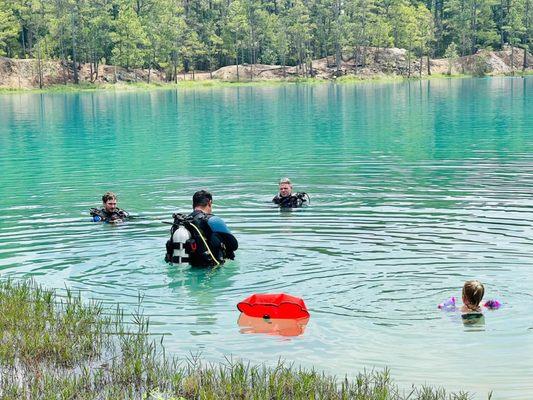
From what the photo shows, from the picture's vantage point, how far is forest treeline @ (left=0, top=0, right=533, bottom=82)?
403 feet

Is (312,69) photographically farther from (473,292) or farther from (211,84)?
(473,292)

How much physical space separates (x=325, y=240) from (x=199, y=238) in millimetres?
4171

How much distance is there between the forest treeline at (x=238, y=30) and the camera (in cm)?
12294

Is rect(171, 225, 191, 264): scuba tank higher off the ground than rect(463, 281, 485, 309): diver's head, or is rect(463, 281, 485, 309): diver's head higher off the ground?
rect(171, 225, 191, 264): scuba tank

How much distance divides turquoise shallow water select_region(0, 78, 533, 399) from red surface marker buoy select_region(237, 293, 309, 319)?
0.33 m

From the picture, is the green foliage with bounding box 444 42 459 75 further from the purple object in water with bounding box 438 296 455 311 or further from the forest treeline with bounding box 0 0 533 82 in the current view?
the purple object in water with bounding box 438 296 455 311

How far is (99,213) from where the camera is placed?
20.2m

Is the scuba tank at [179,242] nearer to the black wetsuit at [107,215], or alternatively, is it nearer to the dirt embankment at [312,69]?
the black wetsuit at [107,215]

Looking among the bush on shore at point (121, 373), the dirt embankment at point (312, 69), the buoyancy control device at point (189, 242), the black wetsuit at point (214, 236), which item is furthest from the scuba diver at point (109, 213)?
the dirt embankment at point (312, 69)

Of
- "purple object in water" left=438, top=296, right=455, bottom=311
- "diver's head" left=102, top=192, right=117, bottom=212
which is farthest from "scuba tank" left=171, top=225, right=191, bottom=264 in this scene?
"diver's head" left=102, top=192, right=117, bottom=212

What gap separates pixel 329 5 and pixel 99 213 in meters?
137

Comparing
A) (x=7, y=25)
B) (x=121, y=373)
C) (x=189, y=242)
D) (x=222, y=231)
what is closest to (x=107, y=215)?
(x=189, y=242)

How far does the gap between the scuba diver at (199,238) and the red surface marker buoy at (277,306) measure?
2598 millimetres

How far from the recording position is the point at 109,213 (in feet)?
65.6
